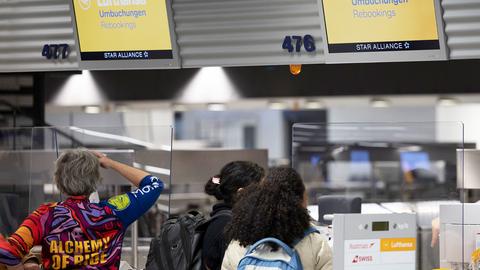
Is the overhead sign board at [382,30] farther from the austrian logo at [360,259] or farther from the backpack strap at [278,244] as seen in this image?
the backpack strap at [278,244]

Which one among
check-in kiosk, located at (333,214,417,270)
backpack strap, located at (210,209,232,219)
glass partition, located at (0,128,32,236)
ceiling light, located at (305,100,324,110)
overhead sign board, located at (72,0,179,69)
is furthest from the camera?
ceiling light, located at (305,100,324,110)

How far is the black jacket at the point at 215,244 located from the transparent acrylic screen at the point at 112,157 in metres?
1.47

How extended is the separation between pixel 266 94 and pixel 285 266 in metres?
7.25

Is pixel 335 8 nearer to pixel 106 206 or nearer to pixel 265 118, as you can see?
pixel 106 206

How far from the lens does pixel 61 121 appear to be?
9.87m

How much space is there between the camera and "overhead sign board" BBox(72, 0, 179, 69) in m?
5.77

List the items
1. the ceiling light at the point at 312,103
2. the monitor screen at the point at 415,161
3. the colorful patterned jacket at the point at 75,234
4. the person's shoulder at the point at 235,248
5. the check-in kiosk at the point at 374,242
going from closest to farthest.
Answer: the person's shoulder at the point at 235,248
the check-in kiosk at the point at 374,242
the colorful patterned jacket at the point at 75,234
the ceiling light at the point at 312,103
the monitor screen at the point at 415,161

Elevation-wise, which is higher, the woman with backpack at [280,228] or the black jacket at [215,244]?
the woman with backpack at [280,228]

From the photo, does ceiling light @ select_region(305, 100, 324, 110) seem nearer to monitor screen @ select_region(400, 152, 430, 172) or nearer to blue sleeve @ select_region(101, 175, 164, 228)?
monitor screen @ select_region(400, 152, 430, 172)

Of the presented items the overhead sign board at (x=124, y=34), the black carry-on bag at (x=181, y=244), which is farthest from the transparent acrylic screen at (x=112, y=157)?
the black carry-on bag at (x=181, y=244)

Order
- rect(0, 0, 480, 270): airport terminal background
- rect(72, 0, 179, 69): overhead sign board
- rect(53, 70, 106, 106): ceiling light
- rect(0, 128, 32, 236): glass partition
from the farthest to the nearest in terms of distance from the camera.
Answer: rect(53, 70, 106, 106): ceiling light → rect(0, 128, 32, 236): glass partition → rect(72, 0, 179, 69): overhead sign board → rect(0, 0, 480, 270): airport terminal background

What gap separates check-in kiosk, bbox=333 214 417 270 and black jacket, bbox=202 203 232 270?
712 millimetres

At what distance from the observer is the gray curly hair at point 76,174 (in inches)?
165

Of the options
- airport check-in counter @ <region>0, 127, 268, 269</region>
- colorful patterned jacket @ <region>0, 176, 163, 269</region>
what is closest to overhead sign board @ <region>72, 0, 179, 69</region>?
airport check-in counter @ <region>0, 127, 268, 269</region>
